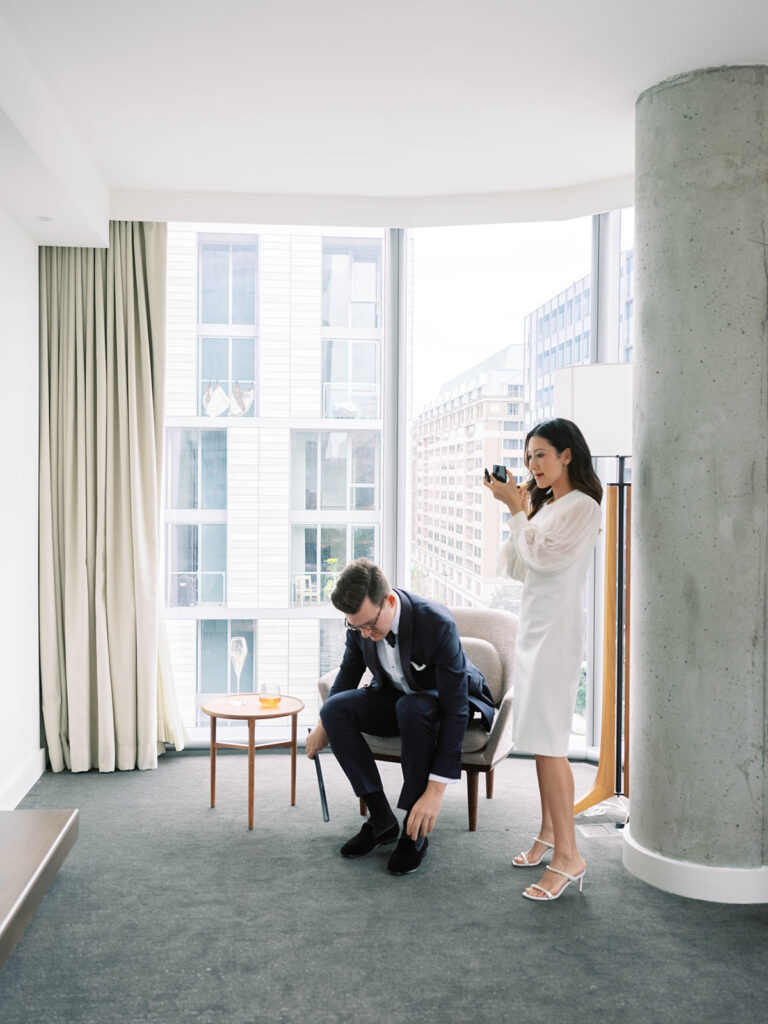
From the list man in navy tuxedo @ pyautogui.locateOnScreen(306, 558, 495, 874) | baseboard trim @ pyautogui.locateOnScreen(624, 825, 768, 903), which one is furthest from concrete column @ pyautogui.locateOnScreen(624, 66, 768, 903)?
man in navy tuxedo @ pyautogui.locateOnScreen(306, 558, 495, 874)

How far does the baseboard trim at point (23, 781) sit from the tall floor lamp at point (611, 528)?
2.17 m

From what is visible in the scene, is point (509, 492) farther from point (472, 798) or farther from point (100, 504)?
point (100, 504)

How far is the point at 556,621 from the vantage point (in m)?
2.96

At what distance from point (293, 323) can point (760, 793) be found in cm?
288

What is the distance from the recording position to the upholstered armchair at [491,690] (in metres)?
3.34

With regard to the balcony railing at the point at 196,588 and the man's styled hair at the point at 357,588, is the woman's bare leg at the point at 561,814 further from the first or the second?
the balcony railing at the point at 196,588

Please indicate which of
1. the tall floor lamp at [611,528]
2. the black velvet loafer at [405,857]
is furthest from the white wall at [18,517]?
the tall floor lamp at [611,528]

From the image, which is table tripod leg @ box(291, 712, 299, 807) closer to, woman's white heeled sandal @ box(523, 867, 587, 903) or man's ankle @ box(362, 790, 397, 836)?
man's ankle @ box(362, 790, 397, 836)

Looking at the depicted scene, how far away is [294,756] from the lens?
3656 millimetres

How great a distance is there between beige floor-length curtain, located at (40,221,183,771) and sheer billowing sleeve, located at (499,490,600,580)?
6.44 ft

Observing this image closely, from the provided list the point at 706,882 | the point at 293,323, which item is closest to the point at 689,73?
the point at 293,323

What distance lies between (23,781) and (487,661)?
1936mm

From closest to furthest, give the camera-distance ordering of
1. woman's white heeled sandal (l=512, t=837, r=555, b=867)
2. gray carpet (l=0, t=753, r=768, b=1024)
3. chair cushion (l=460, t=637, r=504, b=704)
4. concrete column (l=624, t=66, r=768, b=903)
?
1. gray carpet (l=0, t=753, r=768, b=1024)
2. concrete column (l=624, t=66, r=768, b=903)
3. woman's white heeled sandal (l=512, t=837, r=555, b=867)
4. chair cushion (l=460, t=637, r=504, b=704)

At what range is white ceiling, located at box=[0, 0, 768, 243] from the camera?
2678 millimetres
